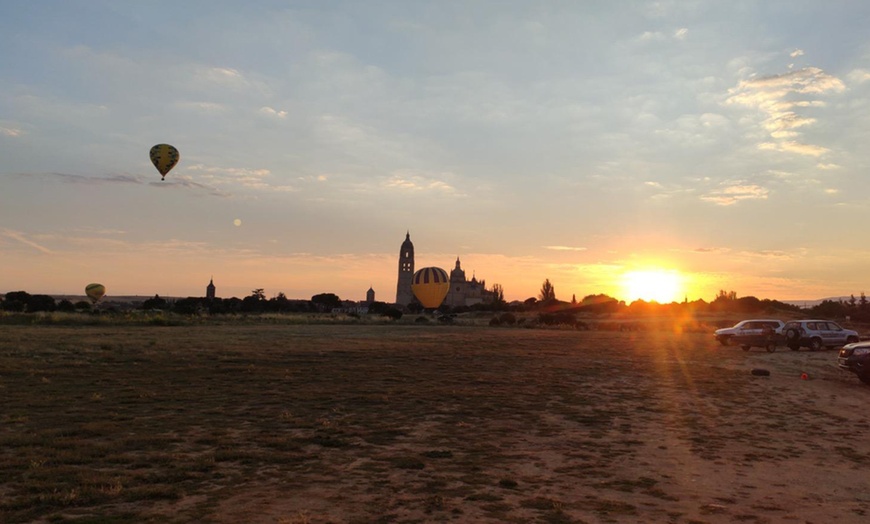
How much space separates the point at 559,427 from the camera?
11.8m

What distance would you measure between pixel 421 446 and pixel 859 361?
653 inches

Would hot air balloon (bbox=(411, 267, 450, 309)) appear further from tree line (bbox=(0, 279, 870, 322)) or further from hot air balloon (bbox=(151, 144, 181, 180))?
hot air balloon (bbox=(151, 144, 181, 180))

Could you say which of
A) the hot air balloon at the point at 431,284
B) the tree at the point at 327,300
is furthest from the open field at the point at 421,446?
the tree at the point at 327,300

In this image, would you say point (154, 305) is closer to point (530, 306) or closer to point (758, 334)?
point (530, 306)

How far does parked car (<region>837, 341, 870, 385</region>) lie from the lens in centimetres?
1917

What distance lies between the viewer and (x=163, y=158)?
51719 millimetres

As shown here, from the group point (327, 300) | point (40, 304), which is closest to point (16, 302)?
point (40, 304)

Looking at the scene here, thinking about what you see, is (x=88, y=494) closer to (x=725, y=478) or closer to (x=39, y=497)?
(x=39, y=497)

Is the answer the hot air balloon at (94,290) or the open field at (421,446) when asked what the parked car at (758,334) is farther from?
the hot air balloon at (94,290)

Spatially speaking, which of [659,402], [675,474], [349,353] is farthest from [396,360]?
[675,474]

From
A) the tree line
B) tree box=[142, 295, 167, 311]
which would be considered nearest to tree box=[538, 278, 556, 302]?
the tree line

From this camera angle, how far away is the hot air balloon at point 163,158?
5172cm

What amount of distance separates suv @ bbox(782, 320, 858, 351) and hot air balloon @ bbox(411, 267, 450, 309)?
66893mm

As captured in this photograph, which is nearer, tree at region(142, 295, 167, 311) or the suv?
the suv
